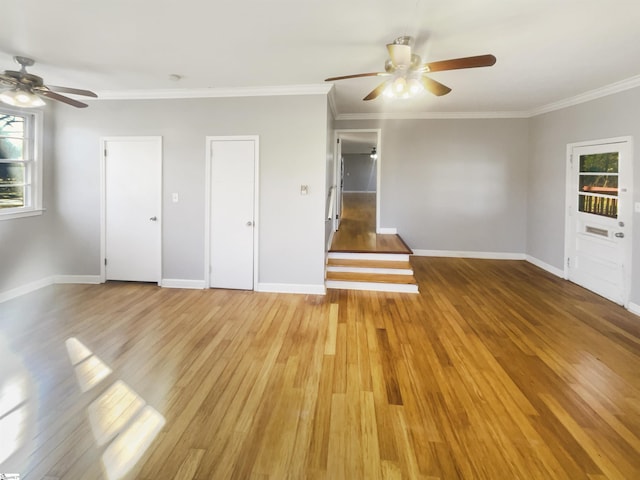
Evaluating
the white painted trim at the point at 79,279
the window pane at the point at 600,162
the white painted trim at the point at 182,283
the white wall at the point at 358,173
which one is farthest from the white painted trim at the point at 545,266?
the white wall at the point at 358,173

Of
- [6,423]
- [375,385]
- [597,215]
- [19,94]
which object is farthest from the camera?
[597,215]

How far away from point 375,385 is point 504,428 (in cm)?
85

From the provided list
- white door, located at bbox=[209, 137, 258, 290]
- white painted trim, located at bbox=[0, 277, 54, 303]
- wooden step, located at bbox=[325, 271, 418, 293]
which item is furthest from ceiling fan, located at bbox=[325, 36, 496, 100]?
white painted trim, located at bbox=[0, 277, 54, 303]

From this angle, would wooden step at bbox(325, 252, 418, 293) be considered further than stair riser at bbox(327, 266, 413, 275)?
No

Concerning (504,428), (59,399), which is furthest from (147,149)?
(504,428)

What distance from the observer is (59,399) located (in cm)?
238

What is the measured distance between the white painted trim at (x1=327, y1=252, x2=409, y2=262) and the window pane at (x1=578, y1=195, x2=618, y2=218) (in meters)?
2.63

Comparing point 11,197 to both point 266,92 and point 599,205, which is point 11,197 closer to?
point 266,92

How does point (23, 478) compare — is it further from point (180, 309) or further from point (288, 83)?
point (288, 83)

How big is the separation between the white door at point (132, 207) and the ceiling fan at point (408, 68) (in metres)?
3.20

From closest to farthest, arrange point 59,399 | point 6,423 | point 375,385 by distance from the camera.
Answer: point 6,423
point 59,399
point 375,385

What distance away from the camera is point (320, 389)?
2539 mm

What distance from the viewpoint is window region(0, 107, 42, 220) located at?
14.8ft

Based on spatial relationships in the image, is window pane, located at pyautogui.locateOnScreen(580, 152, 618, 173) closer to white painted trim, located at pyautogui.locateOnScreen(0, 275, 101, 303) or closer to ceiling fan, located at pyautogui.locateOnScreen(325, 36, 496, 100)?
ceiling fan, located at pyautogui.locateOnScreen(325, 36, 496, 100)
